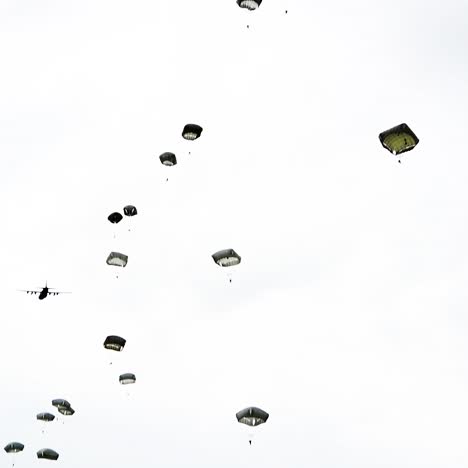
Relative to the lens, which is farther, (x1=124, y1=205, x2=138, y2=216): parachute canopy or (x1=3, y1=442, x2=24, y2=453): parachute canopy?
(x1=124, y1=205, x2=138, y2=216): parachute canopy

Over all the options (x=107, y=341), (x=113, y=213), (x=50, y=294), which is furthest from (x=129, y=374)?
(x=50, y=294)

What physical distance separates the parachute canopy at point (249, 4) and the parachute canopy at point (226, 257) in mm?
15680

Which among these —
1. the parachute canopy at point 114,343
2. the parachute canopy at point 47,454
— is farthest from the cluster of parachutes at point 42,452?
the parachute canopy at point 114,343

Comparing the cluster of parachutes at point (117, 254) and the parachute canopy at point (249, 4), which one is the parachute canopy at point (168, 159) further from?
the parachute canopy at point (249, 4)

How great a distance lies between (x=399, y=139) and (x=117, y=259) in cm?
2288

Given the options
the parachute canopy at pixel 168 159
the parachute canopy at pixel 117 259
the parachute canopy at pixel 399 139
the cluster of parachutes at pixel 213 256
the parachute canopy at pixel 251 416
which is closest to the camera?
the parachute canopy at pixel 399 139

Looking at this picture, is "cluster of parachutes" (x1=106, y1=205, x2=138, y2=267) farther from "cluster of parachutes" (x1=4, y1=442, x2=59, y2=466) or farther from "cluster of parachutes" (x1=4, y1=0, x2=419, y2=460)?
"cluster of parachutes" (x1=4, y1=442, x2=59, y2=466)

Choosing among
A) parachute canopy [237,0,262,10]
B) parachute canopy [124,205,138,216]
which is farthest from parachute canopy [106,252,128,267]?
parachute canopy [237,0,262,10]

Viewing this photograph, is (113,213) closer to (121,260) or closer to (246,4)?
(121,260)

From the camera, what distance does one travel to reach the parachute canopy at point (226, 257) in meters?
48.0

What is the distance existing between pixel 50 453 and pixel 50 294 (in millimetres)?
18516

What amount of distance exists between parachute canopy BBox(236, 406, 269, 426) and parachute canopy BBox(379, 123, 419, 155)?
58.6ft

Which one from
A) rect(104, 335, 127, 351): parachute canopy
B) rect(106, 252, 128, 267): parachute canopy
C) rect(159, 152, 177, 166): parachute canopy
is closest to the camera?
rect(159, 152, 177, 166): parachute canopy

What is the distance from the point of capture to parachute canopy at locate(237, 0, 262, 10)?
4281 cm
